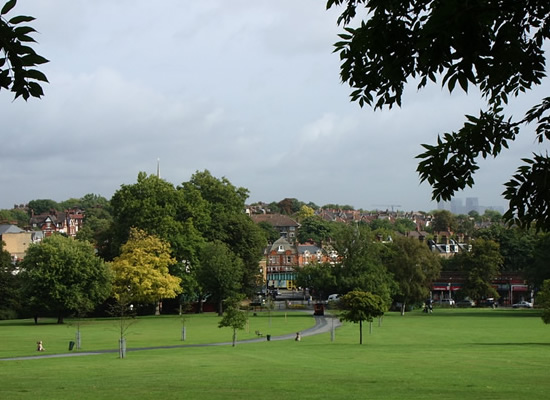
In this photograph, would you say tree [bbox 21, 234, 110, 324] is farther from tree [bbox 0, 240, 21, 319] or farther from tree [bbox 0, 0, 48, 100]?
tree [bbox 0, 0, 48, 100]

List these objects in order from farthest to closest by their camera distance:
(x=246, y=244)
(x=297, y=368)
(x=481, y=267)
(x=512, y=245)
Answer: (x=512, y=245), (x=481, y=267), (x=246, y=244), (x=297, y=368)

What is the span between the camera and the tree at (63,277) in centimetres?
6888

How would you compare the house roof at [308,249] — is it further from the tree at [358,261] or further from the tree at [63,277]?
the tree at [63,277]

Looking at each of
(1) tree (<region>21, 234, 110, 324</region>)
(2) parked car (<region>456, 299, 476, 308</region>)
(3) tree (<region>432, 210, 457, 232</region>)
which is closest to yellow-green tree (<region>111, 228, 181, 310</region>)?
(1) tree (<region>21, 234, 110, 324</region>)

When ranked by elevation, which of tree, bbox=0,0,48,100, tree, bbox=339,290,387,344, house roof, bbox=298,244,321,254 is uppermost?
house roof, bbox=298,244,321,254

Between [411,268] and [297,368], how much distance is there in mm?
58256

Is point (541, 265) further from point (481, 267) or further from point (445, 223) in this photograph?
point (445, 223)

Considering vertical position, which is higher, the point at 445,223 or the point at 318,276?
the point at 445,223

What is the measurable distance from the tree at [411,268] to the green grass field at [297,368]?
1108 inches

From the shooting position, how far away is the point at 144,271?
7225 centimetres

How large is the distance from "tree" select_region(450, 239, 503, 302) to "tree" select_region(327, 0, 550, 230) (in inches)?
3510

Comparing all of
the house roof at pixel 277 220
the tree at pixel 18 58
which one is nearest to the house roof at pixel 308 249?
the house roof at pixel 277 220

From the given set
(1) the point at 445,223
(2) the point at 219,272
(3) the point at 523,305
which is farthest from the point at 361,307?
(1) the point at 445,223

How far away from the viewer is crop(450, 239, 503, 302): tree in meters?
95.7
